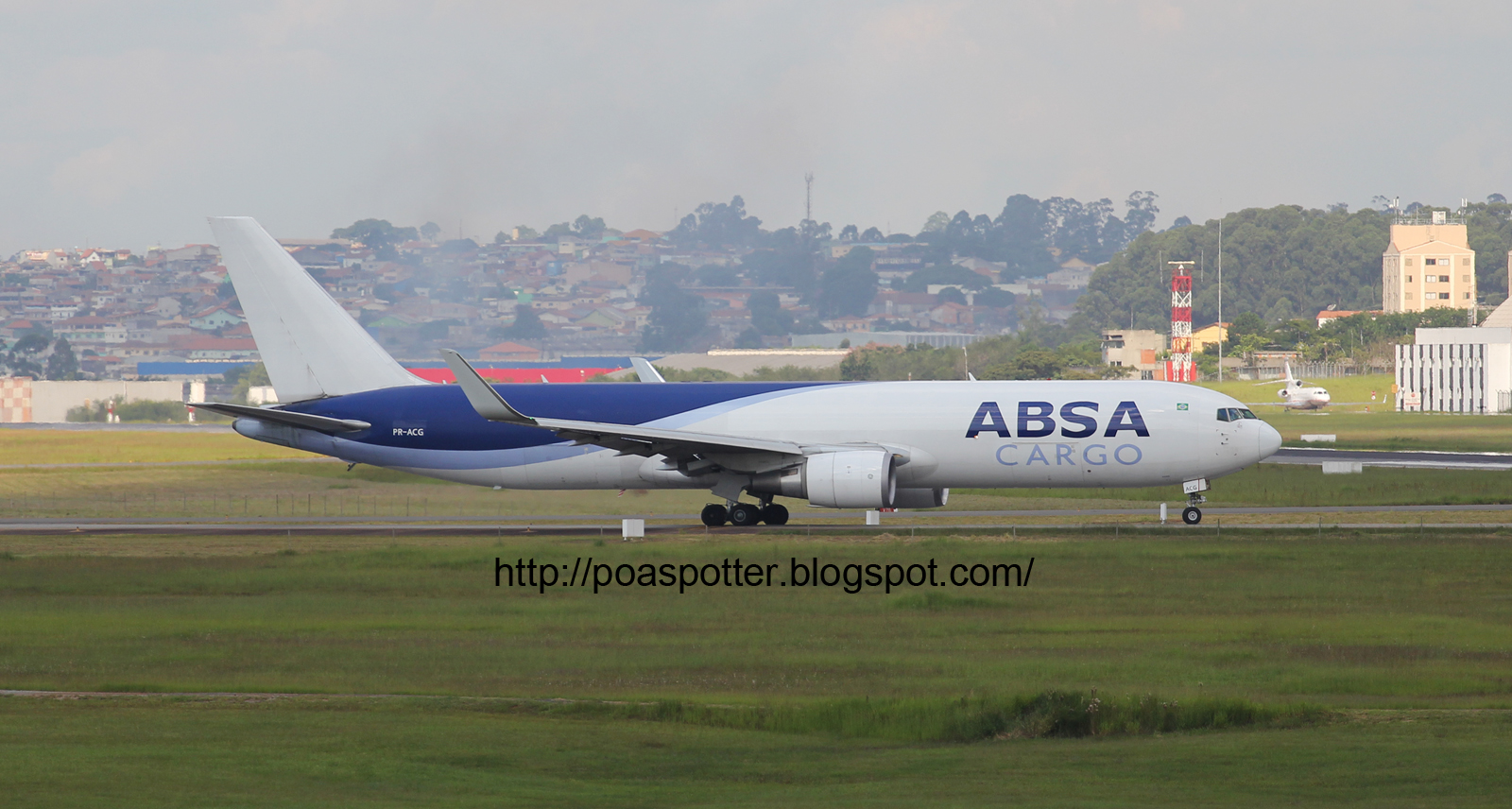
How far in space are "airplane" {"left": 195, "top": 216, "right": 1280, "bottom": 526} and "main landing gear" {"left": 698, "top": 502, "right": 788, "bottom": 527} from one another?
51 mm

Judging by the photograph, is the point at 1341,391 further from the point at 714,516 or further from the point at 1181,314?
the point at 714,516

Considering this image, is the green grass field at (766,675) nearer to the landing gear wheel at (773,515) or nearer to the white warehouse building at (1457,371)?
the landing gear wheel at (773,515)

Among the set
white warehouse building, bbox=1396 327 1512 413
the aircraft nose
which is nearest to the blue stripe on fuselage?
the aircraft nose

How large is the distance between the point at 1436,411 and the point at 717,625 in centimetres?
13943

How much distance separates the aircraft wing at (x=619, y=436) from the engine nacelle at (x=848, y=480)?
0.80m

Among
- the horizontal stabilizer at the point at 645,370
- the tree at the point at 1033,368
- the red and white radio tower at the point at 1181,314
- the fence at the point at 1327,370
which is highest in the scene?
the red and white radio tower at the point at 1181,314

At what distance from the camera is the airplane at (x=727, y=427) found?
44812 millimetres

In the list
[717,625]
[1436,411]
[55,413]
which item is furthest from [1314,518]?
[55,413]

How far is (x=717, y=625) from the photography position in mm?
28062

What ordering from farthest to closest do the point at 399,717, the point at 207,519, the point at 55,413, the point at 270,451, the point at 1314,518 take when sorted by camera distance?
1. the point at 55,413
2. the point at 270,451
3. the point at 207,519
4. the point at 1314,518
5. the point at 399,717

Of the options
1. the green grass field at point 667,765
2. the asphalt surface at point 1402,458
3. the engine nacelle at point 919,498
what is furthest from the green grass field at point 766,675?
the asphalt surface at point 1402,458

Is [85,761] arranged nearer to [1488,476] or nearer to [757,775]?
[757,775]

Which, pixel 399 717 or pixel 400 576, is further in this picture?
pixel 400 576

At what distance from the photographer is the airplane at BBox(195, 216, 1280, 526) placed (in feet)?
147
